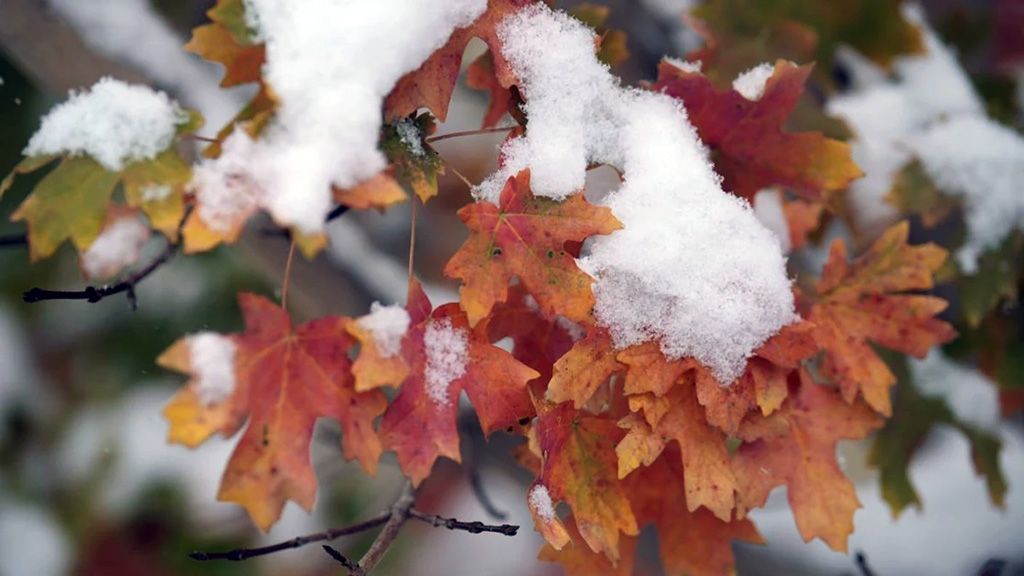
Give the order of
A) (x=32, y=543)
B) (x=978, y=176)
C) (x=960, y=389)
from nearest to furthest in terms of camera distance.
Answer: (x=978, y=176) < (x=960, y=389) < (x=32, y=543)

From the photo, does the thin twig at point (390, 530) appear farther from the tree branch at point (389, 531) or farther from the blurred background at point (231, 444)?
the blurred background at point (231, 444)

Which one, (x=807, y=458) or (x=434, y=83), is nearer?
(x=434, y=83)

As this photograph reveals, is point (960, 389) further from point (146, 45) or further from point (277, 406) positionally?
point (146, 45)

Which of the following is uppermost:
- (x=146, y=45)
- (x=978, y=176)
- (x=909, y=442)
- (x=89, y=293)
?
(x=146, y=45)

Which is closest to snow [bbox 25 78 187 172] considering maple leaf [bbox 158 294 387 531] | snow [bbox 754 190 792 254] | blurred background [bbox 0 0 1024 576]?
maple leaf [bbox 158 294 387 531]

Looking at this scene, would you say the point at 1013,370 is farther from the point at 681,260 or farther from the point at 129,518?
the point at 129,518

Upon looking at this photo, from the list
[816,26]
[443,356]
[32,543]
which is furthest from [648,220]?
[32,543]

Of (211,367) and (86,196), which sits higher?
(86,196)

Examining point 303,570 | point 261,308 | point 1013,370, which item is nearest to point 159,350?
point 303,570
